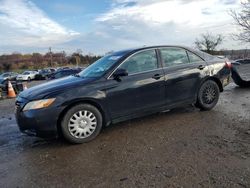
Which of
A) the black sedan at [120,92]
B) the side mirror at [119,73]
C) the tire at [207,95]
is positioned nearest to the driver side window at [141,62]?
the black sedan at [120,92]

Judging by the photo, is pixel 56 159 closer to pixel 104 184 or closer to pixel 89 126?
pixel 89 126

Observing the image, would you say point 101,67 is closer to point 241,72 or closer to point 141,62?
point 141,62

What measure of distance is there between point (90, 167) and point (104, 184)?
21.9 inches

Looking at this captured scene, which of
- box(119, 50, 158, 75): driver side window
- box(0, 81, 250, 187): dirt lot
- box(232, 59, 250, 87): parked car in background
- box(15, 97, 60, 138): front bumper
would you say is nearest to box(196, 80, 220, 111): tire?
box(0, 81, 250, 187): dirt lot

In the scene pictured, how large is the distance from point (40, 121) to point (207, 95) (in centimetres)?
374

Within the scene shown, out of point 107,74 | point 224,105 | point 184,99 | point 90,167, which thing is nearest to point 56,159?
point 90,167

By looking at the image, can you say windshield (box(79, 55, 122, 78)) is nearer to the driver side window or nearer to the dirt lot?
the driver side window

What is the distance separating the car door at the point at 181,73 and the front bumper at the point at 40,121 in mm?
2309

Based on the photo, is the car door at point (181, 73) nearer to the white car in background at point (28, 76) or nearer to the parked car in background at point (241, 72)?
the parked car in background at point (241, 72)

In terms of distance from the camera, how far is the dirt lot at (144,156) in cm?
340

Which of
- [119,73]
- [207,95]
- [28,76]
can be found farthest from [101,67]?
[28,76]

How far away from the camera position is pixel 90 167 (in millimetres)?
3852

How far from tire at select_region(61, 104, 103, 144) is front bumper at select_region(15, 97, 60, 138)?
0.55ft

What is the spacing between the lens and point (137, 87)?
17.6 feet
